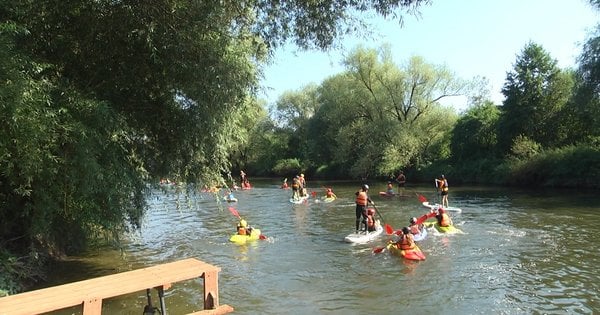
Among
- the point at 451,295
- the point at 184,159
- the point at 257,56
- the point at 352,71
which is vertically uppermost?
the point at 352,71

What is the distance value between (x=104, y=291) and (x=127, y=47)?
21.1ft

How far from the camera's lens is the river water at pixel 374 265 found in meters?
9.83

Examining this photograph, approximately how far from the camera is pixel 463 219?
2047 centimetres

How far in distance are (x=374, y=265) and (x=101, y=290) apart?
8.86 m

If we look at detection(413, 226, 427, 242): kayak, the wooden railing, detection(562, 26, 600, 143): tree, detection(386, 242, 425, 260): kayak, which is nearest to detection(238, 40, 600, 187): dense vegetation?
detection(562, 26, 600, 143): tree

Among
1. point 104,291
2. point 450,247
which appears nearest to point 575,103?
point 450,247

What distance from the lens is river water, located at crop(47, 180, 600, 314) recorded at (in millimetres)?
9828

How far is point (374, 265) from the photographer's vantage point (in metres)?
13.0

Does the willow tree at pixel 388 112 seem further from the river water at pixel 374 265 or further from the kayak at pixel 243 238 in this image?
the kayak at pixel 243 238

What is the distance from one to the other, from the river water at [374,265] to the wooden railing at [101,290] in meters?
3.50

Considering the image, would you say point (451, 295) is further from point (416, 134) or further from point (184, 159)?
point (416, 134)

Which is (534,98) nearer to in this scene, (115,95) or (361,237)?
(361,237)

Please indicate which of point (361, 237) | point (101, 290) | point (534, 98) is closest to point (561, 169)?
point (534, 98)

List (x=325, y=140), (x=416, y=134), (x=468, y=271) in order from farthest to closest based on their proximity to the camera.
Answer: (x=325, y=140), (x=416, y=134), (x=468, y=271)
